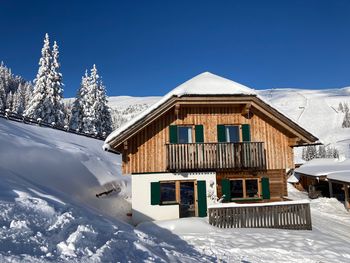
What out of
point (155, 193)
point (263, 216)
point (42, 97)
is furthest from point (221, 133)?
point (42, 97)

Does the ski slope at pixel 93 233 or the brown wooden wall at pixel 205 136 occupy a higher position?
the brown wooden wall at pixel 205 136

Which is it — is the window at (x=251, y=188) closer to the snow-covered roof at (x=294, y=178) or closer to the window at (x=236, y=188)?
the window at (x=236, y=188)

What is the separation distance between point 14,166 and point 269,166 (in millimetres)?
13528

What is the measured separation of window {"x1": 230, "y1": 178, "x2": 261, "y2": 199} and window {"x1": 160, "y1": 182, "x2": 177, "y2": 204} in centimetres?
315

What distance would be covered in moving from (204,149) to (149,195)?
365 centimetres

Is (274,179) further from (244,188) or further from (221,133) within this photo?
(221,133)

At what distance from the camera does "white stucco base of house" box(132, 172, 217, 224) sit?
15055mm

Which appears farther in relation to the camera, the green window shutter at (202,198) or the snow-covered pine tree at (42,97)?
the snow-covered pine tree at (42,97)

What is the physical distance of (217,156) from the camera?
50.5 ft

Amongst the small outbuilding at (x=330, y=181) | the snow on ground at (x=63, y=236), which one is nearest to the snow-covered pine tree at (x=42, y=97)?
the snow on ground at (x=63, y=236)

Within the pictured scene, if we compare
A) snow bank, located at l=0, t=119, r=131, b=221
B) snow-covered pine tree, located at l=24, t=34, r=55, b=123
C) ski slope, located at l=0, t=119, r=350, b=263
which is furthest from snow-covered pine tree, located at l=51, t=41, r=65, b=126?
ski slope, located at l=0, t=119, r=350, b=263

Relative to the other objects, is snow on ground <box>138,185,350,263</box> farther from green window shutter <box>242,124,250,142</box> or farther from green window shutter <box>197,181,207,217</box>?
green window shutter <box>242,124,250,142</box>

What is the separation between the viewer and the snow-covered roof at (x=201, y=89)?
48.4 ft

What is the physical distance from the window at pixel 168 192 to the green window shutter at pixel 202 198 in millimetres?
1277
